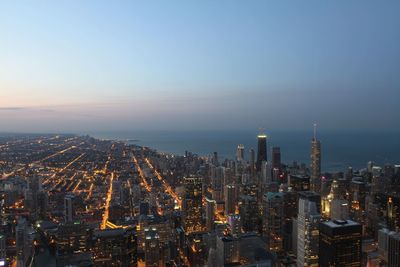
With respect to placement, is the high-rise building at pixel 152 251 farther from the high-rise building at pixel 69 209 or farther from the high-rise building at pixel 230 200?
the high-rise building at pixel 230 200

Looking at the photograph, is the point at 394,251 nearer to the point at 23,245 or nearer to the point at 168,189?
the point at 23,245

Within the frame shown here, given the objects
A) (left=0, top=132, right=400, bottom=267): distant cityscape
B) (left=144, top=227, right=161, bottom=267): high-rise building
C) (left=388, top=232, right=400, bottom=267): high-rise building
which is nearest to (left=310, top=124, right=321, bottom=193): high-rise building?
(left=0, top=132, right=400, bottom=267): distant cityscape

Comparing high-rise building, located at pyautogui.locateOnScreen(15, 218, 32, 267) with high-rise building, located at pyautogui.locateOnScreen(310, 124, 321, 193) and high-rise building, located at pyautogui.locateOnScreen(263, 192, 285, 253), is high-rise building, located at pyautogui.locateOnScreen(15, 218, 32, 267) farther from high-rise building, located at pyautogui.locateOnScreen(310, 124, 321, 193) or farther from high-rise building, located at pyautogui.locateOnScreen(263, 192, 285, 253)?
high-rise building, located at pyautogui.locateOnScreen(310, 124, 321, 193)

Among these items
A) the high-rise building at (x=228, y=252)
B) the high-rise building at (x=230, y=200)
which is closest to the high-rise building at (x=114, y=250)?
the high-rise building at (x=228, y=252)

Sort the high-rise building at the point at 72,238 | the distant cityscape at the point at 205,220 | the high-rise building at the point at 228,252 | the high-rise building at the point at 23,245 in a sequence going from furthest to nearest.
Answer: the high-rise building at the point at 72,238 < the high-rise building at the point at 23,245 < the high-rise building at the point at 228,252 < the distant cityscape at the point at 205,220

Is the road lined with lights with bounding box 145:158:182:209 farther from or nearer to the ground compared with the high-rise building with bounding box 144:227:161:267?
nearer to the ground

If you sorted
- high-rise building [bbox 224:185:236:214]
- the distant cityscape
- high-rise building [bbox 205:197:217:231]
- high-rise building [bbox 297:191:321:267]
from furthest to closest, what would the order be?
high-rise building [bbox 224:185:236:214] → high-rise building [bbox 205:197:217:231] → the distant cityscape → high-rise building [bbox 297:191:321:267]

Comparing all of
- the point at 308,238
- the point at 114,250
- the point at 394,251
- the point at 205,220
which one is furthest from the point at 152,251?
the point at 394,251
